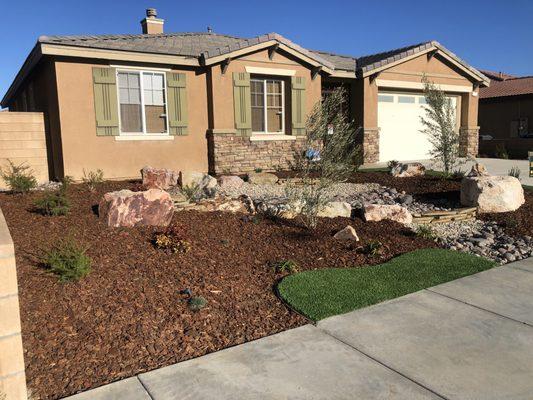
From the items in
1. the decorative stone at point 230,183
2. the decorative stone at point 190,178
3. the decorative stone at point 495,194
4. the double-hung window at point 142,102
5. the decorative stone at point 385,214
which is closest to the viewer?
the decorative stone at point 385,214

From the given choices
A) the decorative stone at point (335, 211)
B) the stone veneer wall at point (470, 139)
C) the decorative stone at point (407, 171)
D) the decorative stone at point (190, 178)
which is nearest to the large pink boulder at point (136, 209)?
the decorative stone at point (335, 211)

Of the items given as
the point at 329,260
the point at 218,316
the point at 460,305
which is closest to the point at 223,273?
the point at 218,316

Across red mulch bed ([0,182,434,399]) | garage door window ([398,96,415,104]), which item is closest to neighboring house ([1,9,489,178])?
garage door window ([398,96,415,104])

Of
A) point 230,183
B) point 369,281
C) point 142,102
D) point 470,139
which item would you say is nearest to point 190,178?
point 230,183

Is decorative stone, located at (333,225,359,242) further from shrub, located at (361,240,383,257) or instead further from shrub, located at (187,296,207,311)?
shrub, located at (187,296,207,311)

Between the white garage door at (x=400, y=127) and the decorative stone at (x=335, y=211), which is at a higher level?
the white garage door at (x=400, y=127)

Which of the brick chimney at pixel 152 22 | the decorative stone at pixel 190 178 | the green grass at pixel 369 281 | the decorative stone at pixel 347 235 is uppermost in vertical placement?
the brick chimney at pixel 152 22

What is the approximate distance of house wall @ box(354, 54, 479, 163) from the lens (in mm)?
16266

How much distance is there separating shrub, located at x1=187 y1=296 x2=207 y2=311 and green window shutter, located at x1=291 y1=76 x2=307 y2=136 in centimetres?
1047

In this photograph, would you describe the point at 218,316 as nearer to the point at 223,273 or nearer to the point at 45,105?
the point at 223,273

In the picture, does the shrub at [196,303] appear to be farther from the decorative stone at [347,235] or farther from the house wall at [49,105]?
the house wall at [49,105]

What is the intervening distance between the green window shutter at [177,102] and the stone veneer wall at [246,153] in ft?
3.08

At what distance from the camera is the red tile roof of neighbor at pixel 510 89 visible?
2341 cm

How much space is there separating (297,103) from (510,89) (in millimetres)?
16202
